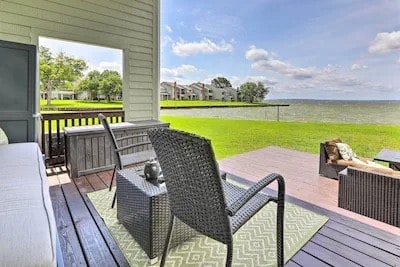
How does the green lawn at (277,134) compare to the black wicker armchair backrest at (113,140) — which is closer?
the black wicker armchair backrest at (113,140)

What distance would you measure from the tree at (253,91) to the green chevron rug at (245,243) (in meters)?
4.49

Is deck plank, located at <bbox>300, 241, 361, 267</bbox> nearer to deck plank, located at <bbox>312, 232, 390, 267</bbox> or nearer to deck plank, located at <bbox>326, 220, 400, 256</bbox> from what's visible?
deck plank, located at <bbox>312, 232, 390, 267</bbox>

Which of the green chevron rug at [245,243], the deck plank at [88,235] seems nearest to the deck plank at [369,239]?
the green chevron rug at [245,243]

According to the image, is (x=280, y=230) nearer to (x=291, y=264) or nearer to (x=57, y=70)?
(x=291, y=264)

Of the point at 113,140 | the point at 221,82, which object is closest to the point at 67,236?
the point at 113,140

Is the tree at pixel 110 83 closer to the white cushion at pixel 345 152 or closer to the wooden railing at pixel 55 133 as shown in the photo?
the wooden railing at pixel 55 133

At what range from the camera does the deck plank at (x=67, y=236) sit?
1.77 meters

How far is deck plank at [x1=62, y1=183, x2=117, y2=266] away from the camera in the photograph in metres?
1.79

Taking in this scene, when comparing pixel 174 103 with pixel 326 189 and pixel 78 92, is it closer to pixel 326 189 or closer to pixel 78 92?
pixel 78 92

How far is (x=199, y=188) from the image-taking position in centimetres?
136

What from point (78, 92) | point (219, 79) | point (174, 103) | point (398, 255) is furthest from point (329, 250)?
point (219, 79)

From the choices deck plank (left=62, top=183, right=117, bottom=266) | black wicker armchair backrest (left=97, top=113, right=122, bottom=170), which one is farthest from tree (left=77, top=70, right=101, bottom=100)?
black wicker armchair backrest (left=97, top=113, right=122, bottom=170)

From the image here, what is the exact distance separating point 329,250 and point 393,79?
506 centimetres

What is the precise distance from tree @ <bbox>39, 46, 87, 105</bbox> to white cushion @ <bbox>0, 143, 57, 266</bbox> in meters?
2.52
